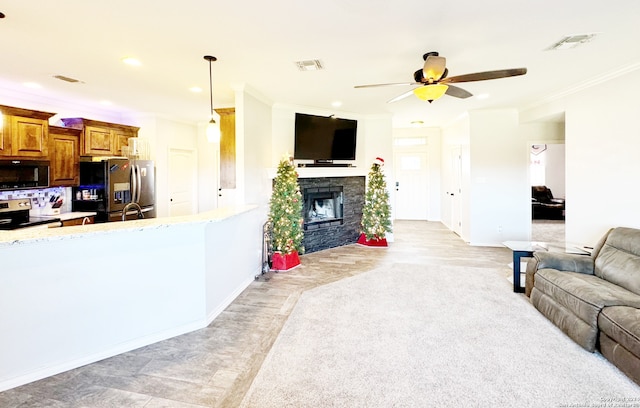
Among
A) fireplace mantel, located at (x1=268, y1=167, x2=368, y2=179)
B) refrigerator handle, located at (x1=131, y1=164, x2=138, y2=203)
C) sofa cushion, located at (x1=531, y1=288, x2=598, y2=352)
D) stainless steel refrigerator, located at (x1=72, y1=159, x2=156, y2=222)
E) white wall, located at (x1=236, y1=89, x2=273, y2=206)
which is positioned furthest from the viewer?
refrigerator handle, located at (x1=131, y1=164, x2=138, y2=203)

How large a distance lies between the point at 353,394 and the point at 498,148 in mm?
5618

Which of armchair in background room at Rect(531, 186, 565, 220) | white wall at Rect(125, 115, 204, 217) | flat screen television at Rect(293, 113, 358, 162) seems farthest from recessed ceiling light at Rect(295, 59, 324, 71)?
armchair in background room at Rect(531, 186, 565, 220)

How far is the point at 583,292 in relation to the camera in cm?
267

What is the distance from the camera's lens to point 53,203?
4996 millimetres

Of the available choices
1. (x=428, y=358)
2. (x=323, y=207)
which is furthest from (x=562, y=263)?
(x=323, y=207)

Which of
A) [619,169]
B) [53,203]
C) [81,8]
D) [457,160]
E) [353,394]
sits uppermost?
[81,8]

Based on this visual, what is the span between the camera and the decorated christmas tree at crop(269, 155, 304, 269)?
4719 millimetres

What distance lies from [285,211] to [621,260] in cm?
377

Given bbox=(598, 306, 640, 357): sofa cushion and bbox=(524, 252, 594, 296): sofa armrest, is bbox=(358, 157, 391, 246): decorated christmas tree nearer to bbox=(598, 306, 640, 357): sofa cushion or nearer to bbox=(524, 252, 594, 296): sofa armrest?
bbox=(524, 252, 594, 296): sofa armrest

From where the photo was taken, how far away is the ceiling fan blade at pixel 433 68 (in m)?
2.92

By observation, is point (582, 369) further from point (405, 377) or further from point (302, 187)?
point (302, 187)

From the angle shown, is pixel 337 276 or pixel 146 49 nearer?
pixel 146 49

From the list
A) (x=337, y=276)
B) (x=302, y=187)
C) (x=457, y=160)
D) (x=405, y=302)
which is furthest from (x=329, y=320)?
(x=457, y=160)

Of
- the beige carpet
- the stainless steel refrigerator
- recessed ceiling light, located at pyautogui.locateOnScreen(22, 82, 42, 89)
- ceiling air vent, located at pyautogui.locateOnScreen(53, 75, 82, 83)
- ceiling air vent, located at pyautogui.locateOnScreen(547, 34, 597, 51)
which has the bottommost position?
the beige carpet
